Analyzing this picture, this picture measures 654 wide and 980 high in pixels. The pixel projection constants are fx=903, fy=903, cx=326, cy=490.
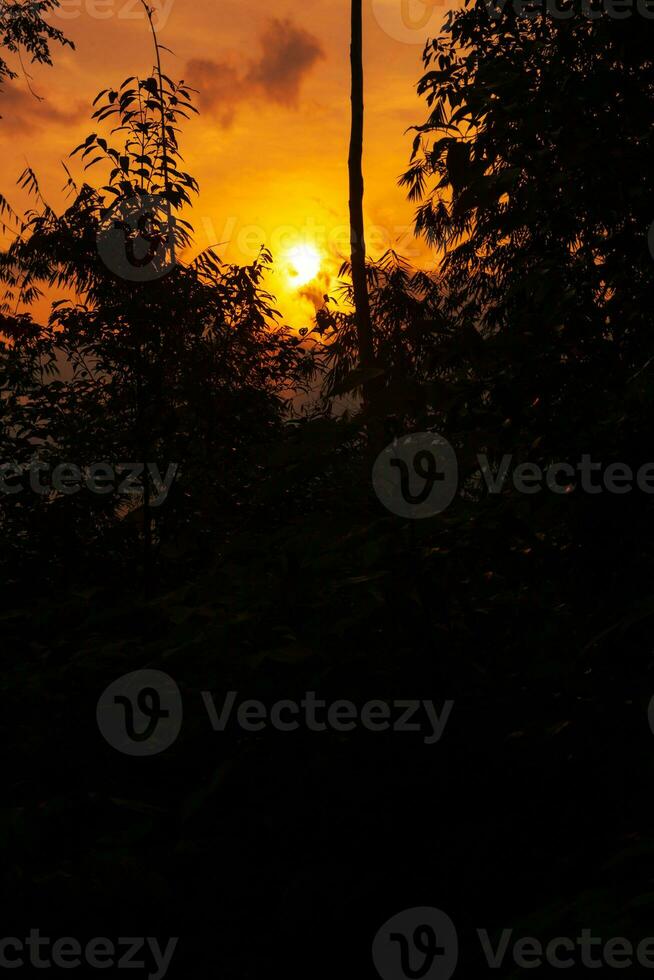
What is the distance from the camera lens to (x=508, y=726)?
2.97 metres

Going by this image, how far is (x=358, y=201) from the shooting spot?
16.0 metres

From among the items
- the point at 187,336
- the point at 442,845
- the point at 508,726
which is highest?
the point at 187,336

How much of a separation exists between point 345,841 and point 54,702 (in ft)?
4.54

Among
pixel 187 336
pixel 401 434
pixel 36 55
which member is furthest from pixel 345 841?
pixel 36 55

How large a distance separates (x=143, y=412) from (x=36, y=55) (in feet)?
37.0

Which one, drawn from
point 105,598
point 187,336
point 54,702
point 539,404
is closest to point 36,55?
point 187,336

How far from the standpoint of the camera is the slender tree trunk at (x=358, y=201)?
15508 millimetres

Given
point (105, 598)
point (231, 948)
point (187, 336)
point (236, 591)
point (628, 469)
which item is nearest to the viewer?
point (628, 469)

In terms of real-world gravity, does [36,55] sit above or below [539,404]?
above

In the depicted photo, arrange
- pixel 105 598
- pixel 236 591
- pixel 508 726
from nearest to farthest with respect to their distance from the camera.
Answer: pixel 508 726 < pixel 236 591 < pixel 105 598

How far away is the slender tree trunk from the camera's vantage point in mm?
15508

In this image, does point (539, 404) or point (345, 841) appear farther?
point (345, 841)

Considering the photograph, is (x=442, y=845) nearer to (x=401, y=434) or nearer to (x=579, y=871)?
(x=579, y=871)

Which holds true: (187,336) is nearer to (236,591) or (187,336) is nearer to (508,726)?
(236,591)
